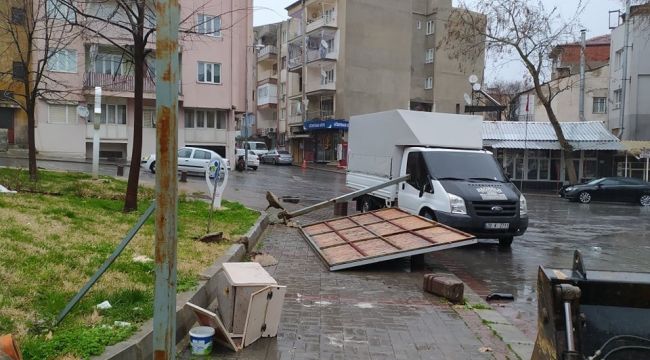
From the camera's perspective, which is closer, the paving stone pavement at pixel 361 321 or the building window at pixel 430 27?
the paving stone pavement at pixel 361 321

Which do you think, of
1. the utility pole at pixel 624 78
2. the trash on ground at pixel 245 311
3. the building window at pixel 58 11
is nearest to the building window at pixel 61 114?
the building window at pixel 58 11

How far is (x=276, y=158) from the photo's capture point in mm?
54594

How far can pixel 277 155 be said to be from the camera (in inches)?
2157

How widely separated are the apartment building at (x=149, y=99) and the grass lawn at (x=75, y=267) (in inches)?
1080

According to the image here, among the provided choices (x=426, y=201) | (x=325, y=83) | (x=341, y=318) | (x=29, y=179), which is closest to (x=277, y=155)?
(x=325, y=83)

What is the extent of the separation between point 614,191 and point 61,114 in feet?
112

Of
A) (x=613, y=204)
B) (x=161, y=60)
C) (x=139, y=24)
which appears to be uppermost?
(x=139, y=24)

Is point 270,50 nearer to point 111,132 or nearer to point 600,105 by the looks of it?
point 111,132

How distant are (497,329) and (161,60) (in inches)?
194

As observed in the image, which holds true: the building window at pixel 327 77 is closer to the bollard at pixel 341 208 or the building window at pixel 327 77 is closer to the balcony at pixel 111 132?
the balcony at pixel 111 132

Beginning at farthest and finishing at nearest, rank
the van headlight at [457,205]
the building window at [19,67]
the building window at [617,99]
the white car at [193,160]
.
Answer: the building window at [617,99]
the white car at [193,160]
the building window at [19,67]
the van headlight at [457,205]

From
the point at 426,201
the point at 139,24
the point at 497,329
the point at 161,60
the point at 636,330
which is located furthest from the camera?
the point at 426,201

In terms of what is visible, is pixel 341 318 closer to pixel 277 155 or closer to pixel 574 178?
pixel 574 178

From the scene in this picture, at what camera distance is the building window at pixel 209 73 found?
40281 mm
